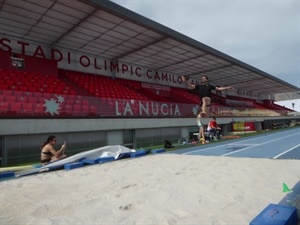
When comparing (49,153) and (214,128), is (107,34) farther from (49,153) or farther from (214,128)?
(49,153)

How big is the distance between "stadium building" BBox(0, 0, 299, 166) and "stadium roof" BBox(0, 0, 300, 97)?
61mm

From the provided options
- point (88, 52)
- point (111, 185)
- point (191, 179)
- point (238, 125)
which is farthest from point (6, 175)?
point (238, 125)

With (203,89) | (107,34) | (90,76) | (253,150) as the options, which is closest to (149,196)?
(203,89)

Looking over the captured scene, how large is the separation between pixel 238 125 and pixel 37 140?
21.8 metres

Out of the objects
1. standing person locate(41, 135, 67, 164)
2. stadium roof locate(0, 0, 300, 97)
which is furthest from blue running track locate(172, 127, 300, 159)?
stadium roof locate(0, 0, 300, 97)

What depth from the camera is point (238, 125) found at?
94.5 feet

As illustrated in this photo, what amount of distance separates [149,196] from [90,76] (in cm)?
1894

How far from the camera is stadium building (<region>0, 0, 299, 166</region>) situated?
13.5m

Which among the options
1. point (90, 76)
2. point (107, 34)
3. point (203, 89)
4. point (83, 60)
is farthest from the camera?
point (83, 60)

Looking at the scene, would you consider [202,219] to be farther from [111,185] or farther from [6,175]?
[6,175]

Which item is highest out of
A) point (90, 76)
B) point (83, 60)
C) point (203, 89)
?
point (83, 60)

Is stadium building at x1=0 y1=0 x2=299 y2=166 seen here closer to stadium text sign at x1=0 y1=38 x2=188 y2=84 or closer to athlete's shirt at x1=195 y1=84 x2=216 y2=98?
stadium text sign at x1=0 y1=38 x2=188 y2=84

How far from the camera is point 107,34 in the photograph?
742 inches

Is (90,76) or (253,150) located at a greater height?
(90,76)
